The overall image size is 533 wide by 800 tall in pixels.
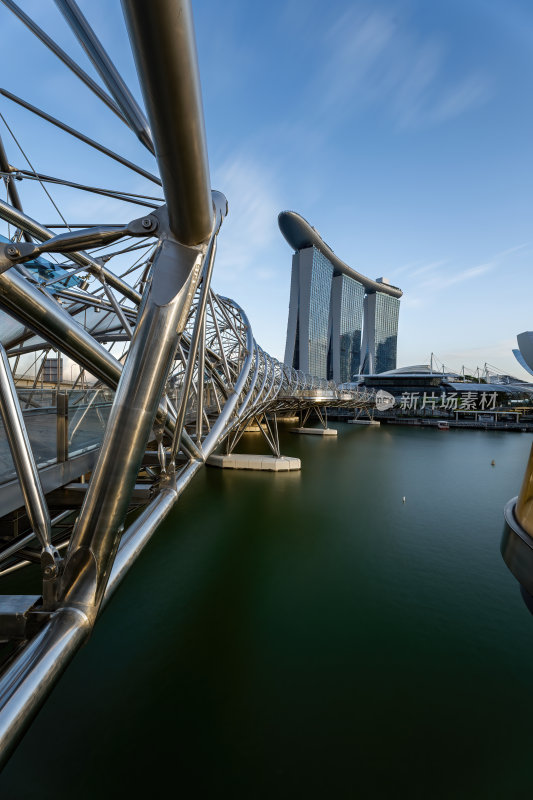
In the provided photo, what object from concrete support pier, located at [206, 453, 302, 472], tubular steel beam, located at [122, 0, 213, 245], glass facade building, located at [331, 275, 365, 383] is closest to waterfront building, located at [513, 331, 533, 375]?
tubular steel beam, located at [122, 0, 213, 245]

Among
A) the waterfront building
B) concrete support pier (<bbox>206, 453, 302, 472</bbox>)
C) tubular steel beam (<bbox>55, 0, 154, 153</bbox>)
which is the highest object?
tubular steel beam (<bbox>55, 0, 154, 153</bbox>)

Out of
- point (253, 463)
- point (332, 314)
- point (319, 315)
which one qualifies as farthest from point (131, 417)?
point (332, 314)

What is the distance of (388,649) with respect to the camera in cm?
821

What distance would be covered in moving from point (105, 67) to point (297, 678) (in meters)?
8.95

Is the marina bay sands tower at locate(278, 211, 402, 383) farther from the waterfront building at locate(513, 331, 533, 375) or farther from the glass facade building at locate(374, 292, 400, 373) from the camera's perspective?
the waterfront building at locate(513, 331, 533, 375)

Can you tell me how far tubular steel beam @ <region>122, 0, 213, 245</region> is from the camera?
1.30m

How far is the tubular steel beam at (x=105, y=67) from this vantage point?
10.5ft

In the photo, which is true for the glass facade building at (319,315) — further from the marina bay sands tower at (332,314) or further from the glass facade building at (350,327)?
the glass facade building at (350,327)

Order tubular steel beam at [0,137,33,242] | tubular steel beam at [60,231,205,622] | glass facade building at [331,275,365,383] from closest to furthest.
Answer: tubular steel beam at [60,231,205,622] < tubular steel beam at [0,137,33,242] < glass facade building at [331,275,365,383]

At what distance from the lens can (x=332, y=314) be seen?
449ft

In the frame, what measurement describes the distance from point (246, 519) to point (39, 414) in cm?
1183

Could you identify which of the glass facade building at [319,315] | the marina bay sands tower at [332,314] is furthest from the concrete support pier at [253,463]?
the glass facade building at [319,315]

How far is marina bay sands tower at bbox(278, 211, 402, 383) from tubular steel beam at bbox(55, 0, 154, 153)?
107m

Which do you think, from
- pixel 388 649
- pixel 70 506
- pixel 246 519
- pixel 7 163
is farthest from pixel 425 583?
pixel 7 163
